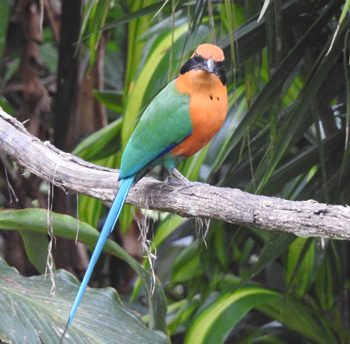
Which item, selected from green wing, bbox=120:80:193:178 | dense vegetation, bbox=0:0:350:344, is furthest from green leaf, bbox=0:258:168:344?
green wing, bbox=120:80:193:178

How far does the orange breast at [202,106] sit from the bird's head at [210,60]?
17 millimetres

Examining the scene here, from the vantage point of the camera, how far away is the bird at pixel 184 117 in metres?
1.80

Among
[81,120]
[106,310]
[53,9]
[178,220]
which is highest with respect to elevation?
[53,9]

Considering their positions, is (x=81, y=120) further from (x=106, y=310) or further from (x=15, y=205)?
(x=106, y=310)

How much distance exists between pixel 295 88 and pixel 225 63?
634mm

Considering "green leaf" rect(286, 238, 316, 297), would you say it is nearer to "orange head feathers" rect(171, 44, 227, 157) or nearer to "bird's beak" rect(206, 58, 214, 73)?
"orange head feathers" rect(171, 44, 227, 157)

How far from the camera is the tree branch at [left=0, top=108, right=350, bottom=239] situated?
4.02 ft

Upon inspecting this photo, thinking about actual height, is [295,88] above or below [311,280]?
above

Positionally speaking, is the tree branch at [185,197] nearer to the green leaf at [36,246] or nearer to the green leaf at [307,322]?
the green leaf at [36,246]

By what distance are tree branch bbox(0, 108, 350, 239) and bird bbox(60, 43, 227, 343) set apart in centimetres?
9

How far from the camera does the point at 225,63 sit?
200 centimetres

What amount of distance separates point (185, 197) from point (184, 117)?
369 millimetres

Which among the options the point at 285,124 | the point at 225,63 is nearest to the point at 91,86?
the point at 225,63

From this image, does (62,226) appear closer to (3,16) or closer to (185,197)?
(185,197)
